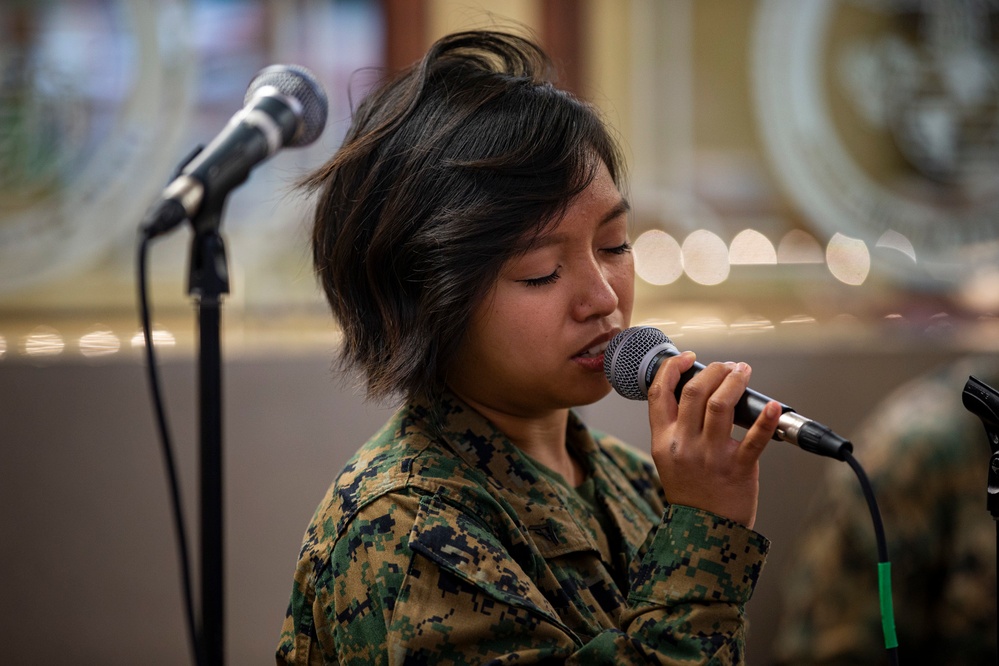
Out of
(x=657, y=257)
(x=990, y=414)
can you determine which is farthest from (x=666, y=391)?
(x=657, y=257)

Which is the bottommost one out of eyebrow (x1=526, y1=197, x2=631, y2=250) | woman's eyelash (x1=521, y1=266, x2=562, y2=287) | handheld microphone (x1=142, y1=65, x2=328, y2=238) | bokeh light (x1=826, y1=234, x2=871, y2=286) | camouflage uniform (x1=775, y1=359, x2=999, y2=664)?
camouflage uniform (x1=775, y1=359, x2=999, y2=664)

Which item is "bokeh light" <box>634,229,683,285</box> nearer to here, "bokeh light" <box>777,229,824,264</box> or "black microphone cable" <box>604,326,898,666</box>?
"bokeh light" <box>777,229,824,264</box>

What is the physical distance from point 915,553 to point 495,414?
3.79 ft

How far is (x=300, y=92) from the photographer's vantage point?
3.67 feet

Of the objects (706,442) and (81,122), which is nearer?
(706,442)

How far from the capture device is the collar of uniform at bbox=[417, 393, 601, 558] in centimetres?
98

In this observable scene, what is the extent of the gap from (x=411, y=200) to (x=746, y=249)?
6.21ft

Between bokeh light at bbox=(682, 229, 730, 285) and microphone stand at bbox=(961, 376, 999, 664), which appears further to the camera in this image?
bokeh light at bbox=(682, 229, 730, 285)

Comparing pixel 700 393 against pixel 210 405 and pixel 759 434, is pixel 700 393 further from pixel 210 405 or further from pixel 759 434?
pixel 210 405

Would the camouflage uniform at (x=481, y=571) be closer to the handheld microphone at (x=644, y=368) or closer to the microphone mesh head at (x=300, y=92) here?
the handheld microphone at (x=644, y=368)

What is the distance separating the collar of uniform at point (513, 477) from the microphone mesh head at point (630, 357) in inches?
5.6

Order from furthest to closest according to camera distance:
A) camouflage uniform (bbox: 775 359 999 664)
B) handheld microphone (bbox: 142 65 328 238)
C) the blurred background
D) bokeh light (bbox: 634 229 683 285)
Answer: bokeh light (bbox: 634 229 683 285) < the blurred background < camouflage uniform (bbox: 775 359 999 664) < handheld microphone (bbox: 142 65 328 238)

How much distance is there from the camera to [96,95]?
2.48m

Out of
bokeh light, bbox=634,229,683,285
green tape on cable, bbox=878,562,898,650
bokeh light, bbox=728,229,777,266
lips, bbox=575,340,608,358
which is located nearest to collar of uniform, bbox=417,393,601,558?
lips, bbox=575,340,608,358
